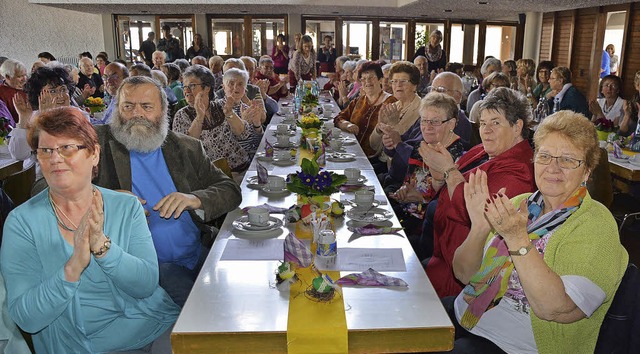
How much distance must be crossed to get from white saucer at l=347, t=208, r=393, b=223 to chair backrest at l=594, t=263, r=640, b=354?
105 centimetres

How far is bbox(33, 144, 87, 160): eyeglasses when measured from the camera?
1.70 metres

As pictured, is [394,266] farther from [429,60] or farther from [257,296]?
[429,60]

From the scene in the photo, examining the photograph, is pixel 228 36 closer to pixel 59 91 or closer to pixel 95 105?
pixel 95 105

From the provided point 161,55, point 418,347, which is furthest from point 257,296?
point 161,55

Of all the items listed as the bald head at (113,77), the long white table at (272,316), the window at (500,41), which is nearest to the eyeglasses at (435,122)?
the long white table at (272,316)

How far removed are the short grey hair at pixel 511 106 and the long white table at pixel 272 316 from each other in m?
0.99

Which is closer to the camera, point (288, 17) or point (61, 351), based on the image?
point (61, 351)

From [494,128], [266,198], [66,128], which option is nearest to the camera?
[66,128]

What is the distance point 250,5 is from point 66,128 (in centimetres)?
1126

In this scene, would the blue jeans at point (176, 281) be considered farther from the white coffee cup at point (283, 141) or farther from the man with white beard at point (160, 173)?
the white coffee cup at point (283, 141)

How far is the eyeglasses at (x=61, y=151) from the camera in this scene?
1.70 metres

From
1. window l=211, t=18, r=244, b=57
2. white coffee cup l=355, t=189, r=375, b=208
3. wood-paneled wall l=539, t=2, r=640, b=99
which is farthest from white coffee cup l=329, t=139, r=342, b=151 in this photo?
window l=211, t=18, r=244, b=57

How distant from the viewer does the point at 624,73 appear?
968cm

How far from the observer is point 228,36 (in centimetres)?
1455
